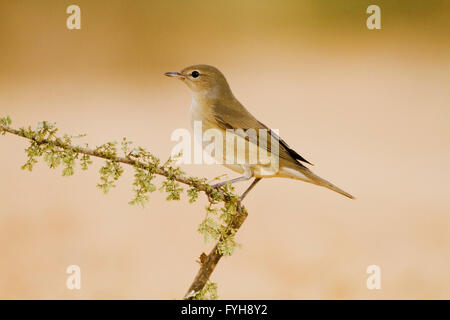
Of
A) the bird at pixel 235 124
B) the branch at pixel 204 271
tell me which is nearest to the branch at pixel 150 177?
the branch at pixel 204 271

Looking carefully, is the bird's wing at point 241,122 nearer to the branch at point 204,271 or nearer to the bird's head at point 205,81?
the bird's head at point 205,81

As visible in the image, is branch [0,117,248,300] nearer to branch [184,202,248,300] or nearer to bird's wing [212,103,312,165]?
branch [184,202,248,300]

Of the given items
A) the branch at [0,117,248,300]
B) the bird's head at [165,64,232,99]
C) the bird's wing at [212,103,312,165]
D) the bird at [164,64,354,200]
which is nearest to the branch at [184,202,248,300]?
the branch at [0,117,248,300]

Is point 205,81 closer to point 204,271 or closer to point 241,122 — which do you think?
point 241,122

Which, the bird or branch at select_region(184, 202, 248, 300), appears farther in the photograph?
the bird

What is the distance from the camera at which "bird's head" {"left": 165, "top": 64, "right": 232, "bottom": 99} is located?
48.8 inches

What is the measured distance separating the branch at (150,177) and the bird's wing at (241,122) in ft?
0.85

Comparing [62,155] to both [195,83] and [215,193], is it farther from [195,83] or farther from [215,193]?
[195,83]

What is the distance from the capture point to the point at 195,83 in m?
1.26

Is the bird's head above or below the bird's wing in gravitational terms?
above

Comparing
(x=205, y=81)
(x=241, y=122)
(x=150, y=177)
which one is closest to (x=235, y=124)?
(x=241, y=122)

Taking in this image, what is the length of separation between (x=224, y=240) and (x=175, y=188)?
4.8 inches

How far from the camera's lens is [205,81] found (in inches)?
49.3

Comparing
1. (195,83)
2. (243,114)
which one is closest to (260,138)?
(243,114)
